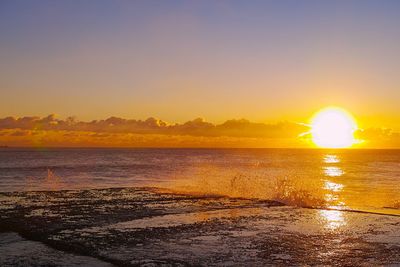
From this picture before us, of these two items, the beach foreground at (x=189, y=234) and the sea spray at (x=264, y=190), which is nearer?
the beach foreground at (x=189, y=234)

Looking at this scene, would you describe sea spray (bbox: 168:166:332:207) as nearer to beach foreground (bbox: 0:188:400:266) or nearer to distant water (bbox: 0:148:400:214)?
distant water (bbox: 0:148:400:214)

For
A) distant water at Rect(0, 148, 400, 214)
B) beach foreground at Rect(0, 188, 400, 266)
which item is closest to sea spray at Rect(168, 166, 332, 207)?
distant water at Rect(0, 148, 400, 214)

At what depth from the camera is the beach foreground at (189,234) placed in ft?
45.7

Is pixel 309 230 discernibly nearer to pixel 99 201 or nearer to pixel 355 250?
pixel 355 250

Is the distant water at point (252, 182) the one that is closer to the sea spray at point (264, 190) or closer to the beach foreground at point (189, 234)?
the sea spray at point (264, 190)

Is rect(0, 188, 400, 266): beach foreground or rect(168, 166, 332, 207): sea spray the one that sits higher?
rect(0, 188, 400, 266): beach foreground

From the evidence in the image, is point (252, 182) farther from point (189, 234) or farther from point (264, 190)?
point (189, 234)

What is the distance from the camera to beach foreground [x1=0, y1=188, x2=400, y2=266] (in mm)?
13922

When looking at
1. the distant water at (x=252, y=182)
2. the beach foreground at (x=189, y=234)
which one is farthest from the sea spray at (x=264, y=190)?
the beach foreground at (x=189, y=234)

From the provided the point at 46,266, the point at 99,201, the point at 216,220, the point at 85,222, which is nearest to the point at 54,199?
the point at 99,201

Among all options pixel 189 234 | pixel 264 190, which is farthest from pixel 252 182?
pixel 189 234

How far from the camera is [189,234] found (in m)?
17.6

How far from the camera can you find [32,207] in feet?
83.5

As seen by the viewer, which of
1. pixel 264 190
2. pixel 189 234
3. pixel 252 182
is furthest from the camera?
pixel 252 182
